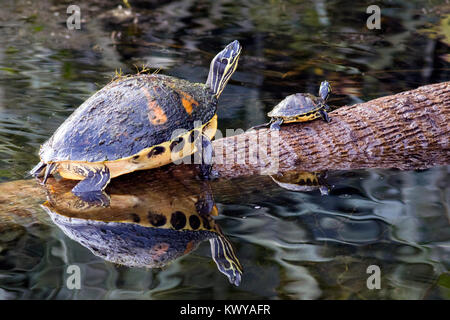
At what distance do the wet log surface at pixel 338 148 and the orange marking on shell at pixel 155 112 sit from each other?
52cm

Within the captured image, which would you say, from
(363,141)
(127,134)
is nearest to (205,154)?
(127,134)

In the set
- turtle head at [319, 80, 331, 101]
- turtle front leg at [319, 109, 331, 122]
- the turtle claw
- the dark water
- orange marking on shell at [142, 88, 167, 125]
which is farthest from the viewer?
turtle head at [319, 80, 331, 101]

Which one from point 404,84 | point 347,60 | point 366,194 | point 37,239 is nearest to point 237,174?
point 366,194

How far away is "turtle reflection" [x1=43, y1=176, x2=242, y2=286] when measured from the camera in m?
3.57

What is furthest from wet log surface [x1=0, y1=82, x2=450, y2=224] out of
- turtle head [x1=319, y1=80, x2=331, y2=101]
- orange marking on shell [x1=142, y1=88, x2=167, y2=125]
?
orange marking on shell [x1=142, y1=88, x2=167, y2=125]

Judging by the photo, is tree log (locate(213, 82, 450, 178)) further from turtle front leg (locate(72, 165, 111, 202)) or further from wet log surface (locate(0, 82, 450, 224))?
turtle front leg (locate(72, 165, 111, 202))

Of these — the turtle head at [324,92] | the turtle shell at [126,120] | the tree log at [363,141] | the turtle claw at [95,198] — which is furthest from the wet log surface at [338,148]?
the turtle shell at [126,120]

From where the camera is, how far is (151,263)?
3.50 metres

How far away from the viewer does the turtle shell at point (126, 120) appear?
4176mm

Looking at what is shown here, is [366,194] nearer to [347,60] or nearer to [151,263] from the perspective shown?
[151,263]

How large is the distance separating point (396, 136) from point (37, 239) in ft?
10.8

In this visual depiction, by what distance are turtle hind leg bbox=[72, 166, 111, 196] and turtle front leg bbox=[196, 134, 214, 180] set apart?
83cm

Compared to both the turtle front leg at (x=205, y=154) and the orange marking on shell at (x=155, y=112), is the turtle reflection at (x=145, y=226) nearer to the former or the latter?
the turtle front leg at (x=205, y=154)

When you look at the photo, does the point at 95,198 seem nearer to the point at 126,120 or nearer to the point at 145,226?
the point at 145,226
